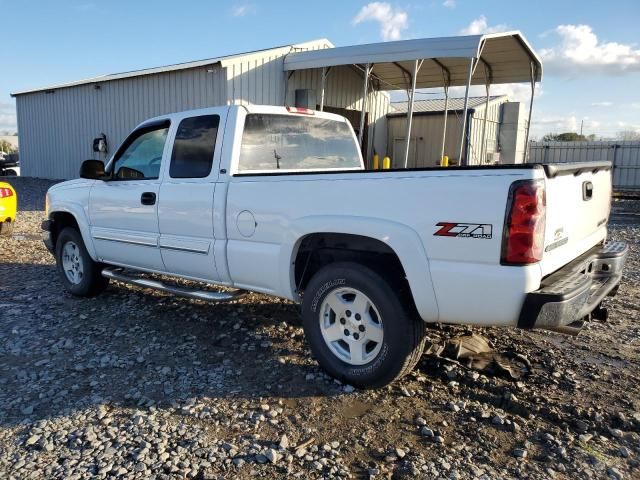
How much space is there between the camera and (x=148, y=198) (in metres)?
Result: 5.01

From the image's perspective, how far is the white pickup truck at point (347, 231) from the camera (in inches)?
120

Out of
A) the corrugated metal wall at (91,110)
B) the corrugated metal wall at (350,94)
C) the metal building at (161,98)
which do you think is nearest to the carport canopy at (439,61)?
the corrugated metal wall at (350,94)

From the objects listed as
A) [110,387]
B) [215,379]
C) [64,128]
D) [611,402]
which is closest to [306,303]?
[215,379]

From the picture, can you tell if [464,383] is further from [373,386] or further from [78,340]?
[78,340]

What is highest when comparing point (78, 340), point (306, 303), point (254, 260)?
point (254, 260)

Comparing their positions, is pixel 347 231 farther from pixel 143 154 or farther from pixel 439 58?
pixel 439 58

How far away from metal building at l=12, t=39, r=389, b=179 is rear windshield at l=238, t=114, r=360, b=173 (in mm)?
8602

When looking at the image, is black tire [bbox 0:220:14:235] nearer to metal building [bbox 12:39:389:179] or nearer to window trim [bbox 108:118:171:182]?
window trim [bbox 108:118:171:182]

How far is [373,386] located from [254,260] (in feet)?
4.37

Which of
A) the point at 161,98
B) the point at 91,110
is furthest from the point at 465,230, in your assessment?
the point at 91,110

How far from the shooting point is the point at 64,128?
798 inches

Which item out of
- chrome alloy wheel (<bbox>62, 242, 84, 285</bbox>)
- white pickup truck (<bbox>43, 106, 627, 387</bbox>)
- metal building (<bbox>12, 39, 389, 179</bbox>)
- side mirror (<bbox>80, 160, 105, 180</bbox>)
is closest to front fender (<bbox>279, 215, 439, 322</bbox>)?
white pickup truck (<bbox>43, 106, 627, 387</bbox>)

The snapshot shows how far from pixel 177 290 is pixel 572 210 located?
331cm

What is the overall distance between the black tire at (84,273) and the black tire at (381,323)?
3.20 m
